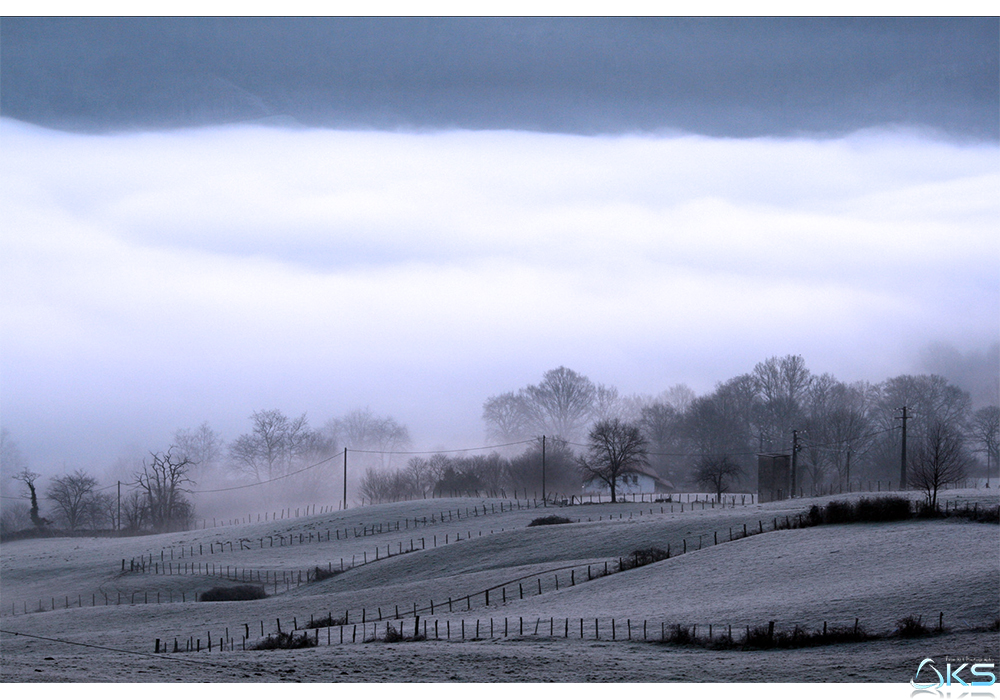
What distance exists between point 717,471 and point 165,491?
61.5 metres

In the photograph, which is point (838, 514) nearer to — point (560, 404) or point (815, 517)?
point (815, 517)

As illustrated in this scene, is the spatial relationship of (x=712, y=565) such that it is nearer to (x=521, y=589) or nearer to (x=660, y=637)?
(x=521, y=589)

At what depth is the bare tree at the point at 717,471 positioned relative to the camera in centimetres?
11162

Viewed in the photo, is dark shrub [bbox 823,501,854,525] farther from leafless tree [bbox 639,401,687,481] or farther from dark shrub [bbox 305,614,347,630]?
leafless tree [bbox 639,401,687,481]

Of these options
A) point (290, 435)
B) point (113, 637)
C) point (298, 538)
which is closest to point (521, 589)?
point (113, 637)

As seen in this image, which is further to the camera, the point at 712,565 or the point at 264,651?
the point at 712,565

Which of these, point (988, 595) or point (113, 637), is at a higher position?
point (988, 595)

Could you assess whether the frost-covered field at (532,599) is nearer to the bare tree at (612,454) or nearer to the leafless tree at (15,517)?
the bare tree at (612,454)

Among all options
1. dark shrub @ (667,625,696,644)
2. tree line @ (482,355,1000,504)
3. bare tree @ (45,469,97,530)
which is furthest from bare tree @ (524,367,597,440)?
dark shrub @ (667,625,696,644)

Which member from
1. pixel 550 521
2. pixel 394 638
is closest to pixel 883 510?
pixel 550 521

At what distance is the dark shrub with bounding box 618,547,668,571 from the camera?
49375 millimetres

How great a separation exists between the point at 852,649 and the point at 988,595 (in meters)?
7.73

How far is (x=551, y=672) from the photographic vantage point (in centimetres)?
2739

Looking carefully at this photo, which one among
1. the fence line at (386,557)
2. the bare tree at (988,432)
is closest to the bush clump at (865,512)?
the fence line at (386,557)
